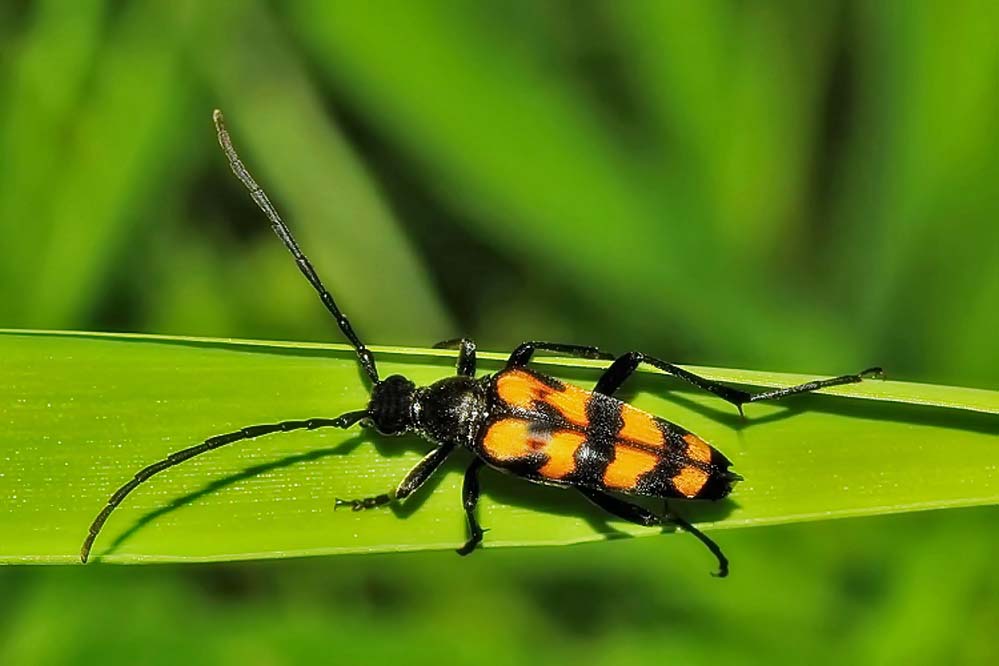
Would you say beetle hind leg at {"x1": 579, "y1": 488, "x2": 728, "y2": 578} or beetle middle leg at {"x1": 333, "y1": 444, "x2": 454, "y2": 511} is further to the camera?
beetle hind leg at {"x1": 579, "y1": 488, "x2": 728, "y2": 578}

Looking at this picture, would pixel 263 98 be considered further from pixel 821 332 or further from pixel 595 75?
pixel 821 332

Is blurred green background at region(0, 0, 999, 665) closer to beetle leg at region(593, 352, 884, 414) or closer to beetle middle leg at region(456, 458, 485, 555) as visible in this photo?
beetle leg at region(593, 352, 884, 414)

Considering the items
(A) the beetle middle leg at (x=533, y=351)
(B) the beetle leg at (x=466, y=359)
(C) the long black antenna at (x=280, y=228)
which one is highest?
(C) the long black antenna at (x=280, y=228)

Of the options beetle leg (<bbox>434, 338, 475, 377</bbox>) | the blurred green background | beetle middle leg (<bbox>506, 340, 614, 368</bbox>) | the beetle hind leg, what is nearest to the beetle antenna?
beetle leg (<bbox>434, 338, 475, 377</bbox>)

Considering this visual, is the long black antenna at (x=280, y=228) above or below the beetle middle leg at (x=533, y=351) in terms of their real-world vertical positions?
above

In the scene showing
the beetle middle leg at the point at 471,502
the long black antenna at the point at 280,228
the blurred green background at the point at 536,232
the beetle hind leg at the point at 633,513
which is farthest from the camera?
the blurred green background at the point at 536,232

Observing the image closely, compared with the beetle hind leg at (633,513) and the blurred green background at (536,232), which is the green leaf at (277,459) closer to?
the beetle hind leg at (633,513)

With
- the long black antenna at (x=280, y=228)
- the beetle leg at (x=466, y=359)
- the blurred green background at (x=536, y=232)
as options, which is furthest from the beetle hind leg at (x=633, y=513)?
the long black antenna at (x=280, y=228)
